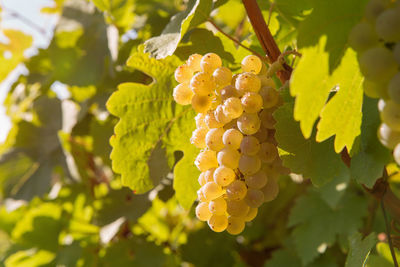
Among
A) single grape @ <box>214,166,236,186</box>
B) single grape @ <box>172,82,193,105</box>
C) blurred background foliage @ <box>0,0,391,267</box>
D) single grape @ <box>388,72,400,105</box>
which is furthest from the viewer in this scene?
blurred background foliage @ <box>0,0,391,267</box>

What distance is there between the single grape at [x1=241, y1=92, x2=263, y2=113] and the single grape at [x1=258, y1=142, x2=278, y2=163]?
2.6 inches

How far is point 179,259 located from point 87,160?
53 centimetres

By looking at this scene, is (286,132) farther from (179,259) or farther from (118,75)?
(179,259)

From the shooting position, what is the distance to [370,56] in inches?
18.4

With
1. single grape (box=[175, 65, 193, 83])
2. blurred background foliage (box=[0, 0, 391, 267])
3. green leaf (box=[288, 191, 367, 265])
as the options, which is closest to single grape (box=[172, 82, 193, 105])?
single grape (box=[175, 65, 193, 83])

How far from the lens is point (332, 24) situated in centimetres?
52

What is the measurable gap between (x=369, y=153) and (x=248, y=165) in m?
0.22

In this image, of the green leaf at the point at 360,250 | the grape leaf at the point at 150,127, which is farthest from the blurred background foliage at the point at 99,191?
the green leaf at the point at 360,250

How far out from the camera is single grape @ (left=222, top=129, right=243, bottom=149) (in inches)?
25.9

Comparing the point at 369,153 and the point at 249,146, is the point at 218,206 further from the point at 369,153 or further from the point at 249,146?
the point at 369,153

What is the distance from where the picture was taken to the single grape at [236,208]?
2.14ft

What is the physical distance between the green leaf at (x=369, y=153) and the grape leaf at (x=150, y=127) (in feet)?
1.07

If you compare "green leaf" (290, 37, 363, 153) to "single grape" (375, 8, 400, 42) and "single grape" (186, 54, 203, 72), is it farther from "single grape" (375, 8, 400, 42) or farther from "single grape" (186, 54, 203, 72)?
"single grape" (186, 54, 203, 72)

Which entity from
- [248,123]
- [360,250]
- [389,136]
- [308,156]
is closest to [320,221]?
[360,250]
